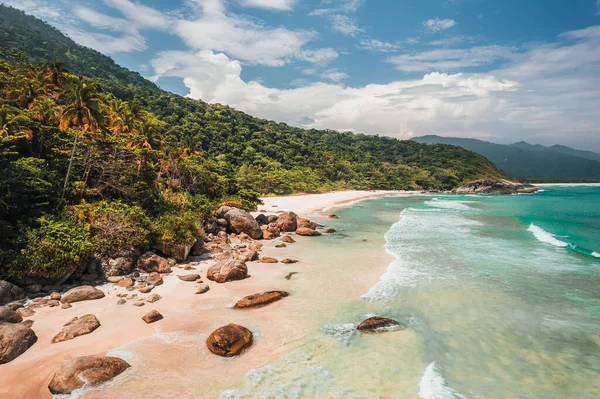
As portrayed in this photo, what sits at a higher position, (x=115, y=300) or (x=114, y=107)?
(x=114, y=107)

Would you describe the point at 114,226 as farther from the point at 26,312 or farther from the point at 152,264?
the point at 26,312

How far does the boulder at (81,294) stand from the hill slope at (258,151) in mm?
47881

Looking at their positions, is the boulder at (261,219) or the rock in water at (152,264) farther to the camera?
the boulder at (261,219)

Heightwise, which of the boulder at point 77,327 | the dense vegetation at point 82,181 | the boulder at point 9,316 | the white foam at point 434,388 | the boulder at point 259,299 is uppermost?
the dense vegetation at point 82,181

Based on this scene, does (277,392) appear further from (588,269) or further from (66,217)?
(588,269)

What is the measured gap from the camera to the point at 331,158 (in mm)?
114562

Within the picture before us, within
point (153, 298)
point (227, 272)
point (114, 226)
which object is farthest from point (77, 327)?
point (114, 226)

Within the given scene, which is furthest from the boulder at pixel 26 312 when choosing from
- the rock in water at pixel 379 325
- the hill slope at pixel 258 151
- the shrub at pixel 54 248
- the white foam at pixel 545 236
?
the hill slope at pixel 258 151

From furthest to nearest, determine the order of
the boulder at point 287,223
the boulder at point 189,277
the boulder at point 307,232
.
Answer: the boulder at point 287,223
the boulder at point 307,232
the boulder at point 189,277

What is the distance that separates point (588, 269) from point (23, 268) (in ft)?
99.6

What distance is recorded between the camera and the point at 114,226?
15.6 m

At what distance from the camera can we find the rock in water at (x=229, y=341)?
910 centimetres

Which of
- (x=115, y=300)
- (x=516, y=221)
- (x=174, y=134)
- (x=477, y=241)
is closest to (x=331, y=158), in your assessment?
(x=174, y=134)

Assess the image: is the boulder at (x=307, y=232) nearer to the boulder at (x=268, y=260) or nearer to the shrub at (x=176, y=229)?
the boulder at (x=268, y=260)
